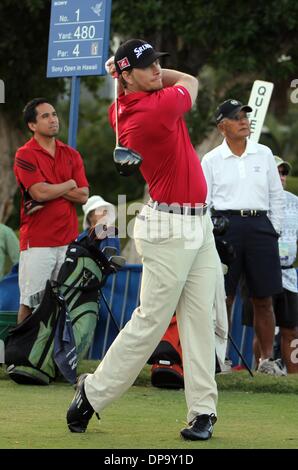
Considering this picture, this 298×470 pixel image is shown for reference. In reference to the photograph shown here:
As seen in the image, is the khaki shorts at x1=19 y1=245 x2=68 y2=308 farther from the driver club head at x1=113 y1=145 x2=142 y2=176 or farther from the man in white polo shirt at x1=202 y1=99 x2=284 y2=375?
the driver club head at x1=113 y1=145 x2=142 y2=176

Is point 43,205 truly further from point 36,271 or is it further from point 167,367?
point 167,367

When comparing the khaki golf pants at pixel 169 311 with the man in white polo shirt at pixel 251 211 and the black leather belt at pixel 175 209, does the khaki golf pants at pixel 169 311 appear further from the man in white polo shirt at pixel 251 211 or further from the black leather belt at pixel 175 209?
the man in white polo shirt at pixel 251 211

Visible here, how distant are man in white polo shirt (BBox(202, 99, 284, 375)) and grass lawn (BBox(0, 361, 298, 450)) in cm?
97

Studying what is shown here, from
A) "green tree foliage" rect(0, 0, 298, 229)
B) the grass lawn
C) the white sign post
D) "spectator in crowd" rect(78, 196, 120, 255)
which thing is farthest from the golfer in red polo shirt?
"green tree foliage" rect(0, 0, 298, 229)

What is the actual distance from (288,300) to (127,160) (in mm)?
5061

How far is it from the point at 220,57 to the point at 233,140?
814cm

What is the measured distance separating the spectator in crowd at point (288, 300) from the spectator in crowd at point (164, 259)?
13.5ft

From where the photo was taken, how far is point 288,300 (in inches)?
444

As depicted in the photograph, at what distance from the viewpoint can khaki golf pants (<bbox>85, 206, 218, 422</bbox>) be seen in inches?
270

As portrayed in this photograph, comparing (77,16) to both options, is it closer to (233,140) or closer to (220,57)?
(233,140)

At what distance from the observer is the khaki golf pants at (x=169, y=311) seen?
687 centimetres
